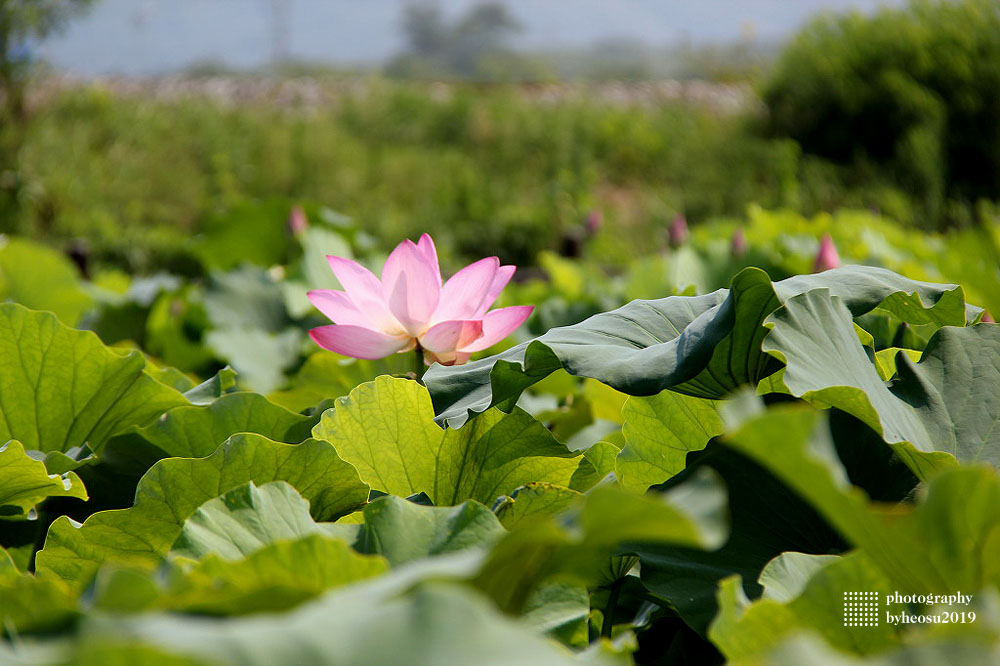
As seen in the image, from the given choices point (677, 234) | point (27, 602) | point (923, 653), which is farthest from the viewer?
point (677, 234)

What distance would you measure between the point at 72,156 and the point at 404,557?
9.31 metres

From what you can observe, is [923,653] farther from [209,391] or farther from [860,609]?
[209,391]

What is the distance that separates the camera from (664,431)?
838mm

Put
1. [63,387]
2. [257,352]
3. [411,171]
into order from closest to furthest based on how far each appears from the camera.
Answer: [63,387] → [257,352] → [411,171]

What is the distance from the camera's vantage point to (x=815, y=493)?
443 millimetres

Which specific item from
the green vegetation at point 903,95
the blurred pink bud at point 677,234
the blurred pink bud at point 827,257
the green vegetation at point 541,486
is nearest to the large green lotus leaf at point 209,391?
the green vegetation at point 541,486

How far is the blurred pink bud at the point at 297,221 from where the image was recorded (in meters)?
2.22

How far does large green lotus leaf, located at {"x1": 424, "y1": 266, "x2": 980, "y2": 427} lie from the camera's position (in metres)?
0.70

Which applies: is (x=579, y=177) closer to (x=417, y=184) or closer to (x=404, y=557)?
(x=417, y=184)

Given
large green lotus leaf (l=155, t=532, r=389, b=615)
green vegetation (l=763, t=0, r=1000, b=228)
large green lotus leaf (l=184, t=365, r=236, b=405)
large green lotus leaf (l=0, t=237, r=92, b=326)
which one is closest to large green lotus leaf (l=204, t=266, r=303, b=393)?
large green lotus leaf (l=0, t=237, r=92, b=326)

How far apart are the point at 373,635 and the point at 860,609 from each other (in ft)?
1.12

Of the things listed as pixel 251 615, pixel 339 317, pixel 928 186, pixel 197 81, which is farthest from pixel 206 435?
pixel 197 81

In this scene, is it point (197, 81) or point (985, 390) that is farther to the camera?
point (197, 81)

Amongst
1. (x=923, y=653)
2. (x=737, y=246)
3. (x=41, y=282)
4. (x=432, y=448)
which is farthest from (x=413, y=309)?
(x=41, y=282)
